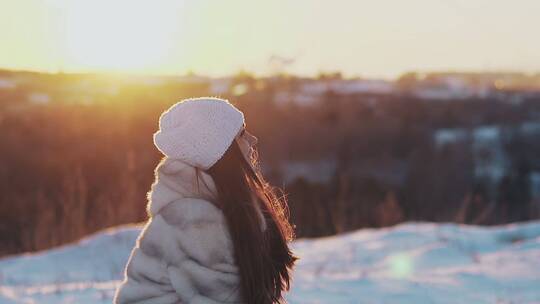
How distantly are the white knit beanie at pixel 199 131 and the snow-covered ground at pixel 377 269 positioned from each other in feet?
6.98

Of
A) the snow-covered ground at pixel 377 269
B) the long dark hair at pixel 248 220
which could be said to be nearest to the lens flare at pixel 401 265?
the snow-covered ground at pixel 377 269

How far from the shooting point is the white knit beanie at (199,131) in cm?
234

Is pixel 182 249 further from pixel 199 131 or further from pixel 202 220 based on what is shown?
pixel 199 131

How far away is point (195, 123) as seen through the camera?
92.9 inches

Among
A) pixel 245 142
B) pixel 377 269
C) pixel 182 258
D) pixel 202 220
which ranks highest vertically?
pixel 245 142

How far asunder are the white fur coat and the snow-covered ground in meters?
1.96

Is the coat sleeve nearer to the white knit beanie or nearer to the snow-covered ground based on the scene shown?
the white knit beanie

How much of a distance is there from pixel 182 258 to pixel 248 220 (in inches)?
9.8

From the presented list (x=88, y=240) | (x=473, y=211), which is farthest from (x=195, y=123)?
(x=473, y=211)

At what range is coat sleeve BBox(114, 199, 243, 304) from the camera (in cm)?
234

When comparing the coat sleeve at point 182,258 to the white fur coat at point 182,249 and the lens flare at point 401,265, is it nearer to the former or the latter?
the white fur coat at point 182,249

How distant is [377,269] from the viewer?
607 cm

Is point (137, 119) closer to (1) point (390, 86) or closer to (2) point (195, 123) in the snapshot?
(2) point (195, 123)

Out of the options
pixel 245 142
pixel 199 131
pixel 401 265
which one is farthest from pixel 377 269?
pixel 199 131
